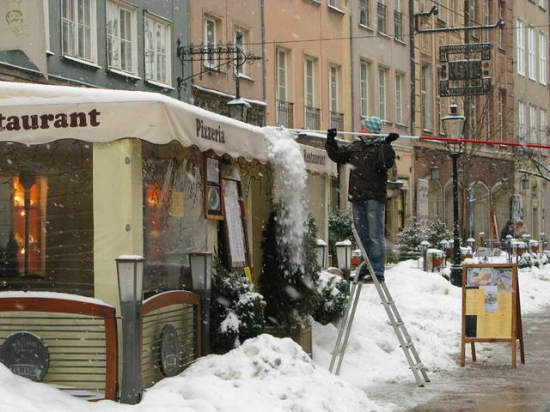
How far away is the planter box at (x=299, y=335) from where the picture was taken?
440 inches

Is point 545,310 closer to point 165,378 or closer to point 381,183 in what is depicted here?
point 381,183

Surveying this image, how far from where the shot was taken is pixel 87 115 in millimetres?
8531

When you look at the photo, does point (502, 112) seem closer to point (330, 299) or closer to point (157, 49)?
point (157, 49)

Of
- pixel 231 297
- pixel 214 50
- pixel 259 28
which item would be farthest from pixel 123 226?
pixel 259 28

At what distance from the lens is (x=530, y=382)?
11000 millimetres

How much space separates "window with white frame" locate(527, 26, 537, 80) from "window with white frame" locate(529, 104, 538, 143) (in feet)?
4.89

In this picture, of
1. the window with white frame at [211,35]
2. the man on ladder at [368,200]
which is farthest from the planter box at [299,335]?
the window with white frame at [211,35]

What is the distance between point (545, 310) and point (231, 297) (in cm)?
1182

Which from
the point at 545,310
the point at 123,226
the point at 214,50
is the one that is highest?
the point at 214,50

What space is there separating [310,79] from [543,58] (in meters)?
26.5

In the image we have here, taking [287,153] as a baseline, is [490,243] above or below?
below

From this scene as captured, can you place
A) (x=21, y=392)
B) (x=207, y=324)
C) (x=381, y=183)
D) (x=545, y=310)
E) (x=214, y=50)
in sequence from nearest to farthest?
1. (x=21, y=392)
2. (x=207, y=324)
3. (x=381, y=183)
4. (x=545, y=310)
5. (x=214, y=50)

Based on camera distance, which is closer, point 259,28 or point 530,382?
point 530,382

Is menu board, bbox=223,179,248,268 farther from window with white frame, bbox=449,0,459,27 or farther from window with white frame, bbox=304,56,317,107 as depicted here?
window with white frame, bbox=449,0,459,27
